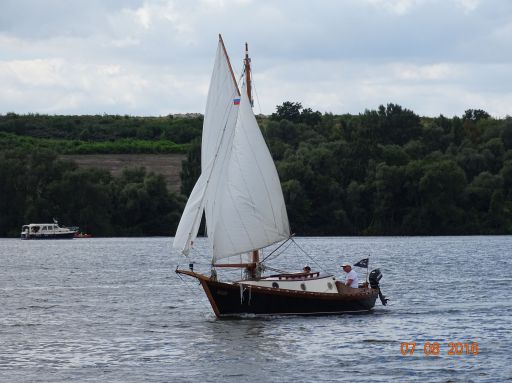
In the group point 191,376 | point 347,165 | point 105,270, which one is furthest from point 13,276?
point 347,165

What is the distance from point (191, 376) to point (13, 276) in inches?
2389

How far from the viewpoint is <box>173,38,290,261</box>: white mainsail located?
5731 centimetres

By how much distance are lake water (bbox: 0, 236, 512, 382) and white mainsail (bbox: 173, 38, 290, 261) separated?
4067mm

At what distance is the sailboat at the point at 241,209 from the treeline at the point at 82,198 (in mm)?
117178

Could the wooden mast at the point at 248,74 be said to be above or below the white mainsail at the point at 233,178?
above

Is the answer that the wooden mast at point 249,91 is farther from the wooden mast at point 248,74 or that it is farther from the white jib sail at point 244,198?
the white jib sail at point 244,198

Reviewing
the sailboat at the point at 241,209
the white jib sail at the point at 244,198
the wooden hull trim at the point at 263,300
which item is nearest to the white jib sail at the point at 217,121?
the sailboat at the point at 241,209

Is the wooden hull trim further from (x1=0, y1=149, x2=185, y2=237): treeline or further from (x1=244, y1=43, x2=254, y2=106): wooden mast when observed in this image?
(x1=0, y1=149, x2=185, y2=237): treeline

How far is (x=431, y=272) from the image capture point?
9788cm
